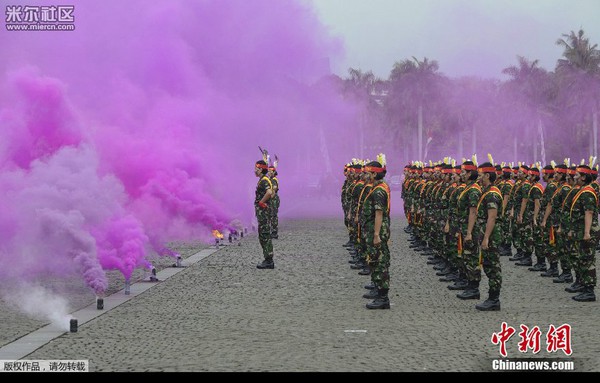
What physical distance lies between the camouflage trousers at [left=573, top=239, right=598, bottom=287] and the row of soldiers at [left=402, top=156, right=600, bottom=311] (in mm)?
15

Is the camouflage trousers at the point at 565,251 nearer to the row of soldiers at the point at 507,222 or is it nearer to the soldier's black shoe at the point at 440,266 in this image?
the row of soldiers at the point at 507,222

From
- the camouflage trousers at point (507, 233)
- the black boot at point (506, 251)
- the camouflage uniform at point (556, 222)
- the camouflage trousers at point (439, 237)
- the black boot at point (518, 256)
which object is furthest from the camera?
the black boot at point (506, 251)

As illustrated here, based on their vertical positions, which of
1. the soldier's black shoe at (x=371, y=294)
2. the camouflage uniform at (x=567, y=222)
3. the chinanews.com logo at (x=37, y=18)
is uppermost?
the chinanews.com logo at (x=37, y=18)

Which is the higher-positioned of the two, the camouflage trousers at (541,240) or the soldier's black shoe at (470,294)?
the camouflage trousers at (541,240)

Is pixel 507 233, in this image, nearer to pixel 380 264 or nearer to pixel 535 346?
pixel 380 264

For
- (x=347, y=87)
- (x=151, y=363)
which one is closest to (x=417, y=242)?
(x=151, y=363)

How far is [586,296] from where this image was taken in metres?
13.2

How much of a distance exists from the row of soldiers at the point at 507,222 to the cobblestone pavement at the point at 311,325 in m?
0.43

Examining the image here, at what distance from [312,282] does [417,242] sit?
7.74 metres

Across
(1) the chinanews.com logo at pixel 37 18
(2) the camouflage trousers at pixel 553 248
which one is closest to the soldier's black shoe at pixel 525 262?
(2) the camouflage trousers at pixel 553 248

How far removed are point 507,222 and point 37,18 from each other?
1317 centimetres

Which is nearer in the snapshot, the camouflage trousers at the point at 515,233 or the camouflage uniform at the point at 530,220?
the camouflage uniform at the point at 530,220

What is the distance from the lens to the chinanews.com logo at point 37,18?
76.6 ft

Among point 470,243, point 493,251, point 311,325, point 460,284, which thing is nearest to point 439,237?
point 460,284
